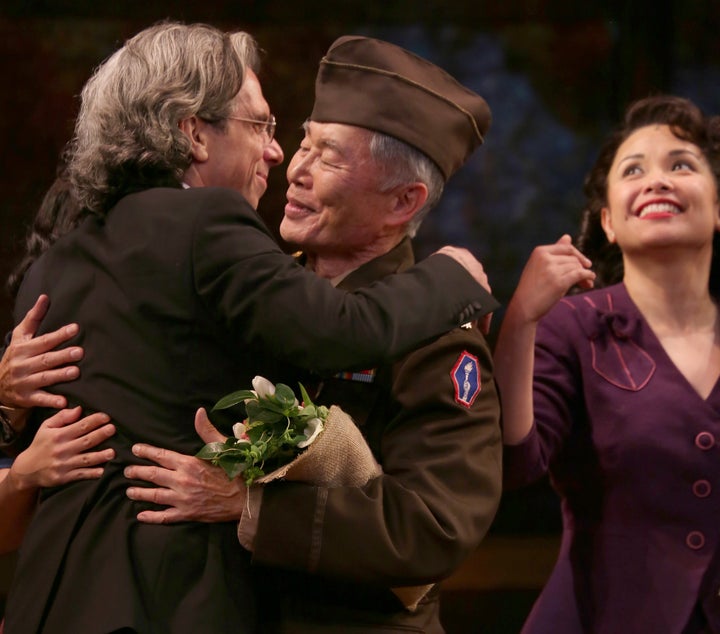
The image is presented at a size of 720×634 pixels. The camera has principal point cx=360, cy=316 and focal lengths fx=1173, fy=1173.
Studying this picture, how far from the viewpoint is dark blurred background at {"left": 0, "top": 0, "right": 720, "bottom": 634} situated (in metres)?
4.39

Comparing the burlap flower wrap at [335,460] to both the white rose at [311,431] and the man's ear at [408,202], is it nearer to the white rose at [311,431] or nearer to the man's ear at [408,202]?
the white rose at [311,431]

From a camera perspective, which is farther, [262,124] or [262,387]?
[262,124]

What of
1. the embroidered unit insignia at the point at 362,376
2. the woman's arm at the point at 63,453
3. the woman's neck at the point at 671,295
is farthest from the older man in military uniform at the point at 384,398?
the woman's neck at the point at 671,295

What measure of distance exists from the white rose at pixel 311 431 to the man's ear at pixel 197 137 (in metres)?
0.59

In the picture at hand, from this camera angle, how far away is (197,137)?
2.19 metres

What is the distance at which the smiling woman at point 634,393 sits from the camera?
7.99 feet

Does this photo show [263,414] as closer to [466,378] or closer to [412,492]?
[412,492]

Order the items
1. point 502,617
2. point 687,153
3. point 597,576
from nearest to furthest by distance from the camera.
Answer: point 597,576 < point 687,153 < point 502,617

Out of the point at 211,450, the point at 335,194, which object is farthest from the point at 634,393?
the point at 211,450

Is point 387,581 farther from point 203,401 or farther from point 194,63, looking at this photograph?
point 194,63

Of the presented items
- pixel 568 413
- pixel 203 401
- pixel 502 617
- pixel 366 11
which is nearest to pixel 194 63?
pixel 203 401

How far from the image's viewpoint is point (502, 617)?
439cm

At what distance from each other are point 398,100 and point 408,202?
0.20m

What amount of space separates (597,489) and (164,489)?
41.5 inches
